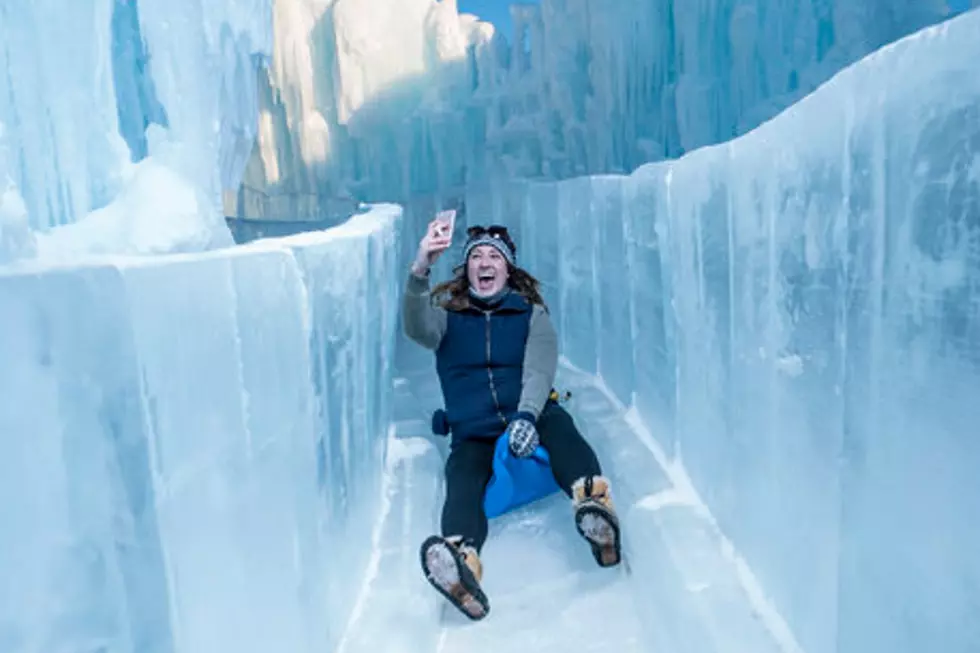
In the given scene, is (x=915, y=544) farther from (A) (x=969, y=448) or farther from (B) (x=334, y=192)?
(B) (x=334, y=192)

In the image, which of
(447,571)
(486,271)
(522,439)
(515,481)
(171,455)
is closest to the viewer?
(171,455)

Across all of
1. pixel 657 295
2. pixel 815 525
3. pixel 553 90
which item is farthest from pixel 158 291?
pixel 553 90

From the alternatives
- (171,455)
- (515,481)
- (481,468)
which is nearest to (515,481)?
(515,481)

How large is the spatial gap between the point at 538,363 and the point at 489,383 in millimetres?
184

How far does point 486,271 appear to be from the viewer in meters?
2.86

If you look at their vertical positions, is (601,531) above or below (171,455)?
below

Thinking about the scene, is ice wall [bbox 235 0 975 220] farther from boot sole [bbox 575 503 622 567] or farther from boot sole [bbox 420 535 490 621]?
boot sole [bbox 420 535 490 621]

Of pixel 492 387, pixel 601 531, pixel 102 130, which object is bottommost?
pixel 601 531

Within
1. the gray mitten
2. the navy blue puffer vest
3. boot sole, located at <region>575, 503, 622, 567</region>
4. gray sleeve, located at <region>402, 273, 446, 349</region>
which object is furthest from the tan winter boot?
gray sleeve, located at <region>402, 273, 446, 349</region>

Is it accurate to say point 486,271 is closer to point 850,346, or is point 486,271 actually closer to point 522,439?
point 522,439

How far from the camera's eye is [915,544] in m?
1.16

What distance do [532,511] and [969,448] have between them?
71.1 inches

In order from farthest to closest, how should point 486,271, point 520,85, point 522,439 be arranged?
point 520,85
point 486,271
point 522,439

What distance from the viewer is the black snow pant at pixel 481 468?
2238 millimetres
